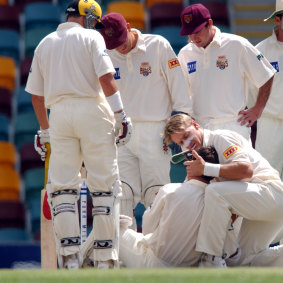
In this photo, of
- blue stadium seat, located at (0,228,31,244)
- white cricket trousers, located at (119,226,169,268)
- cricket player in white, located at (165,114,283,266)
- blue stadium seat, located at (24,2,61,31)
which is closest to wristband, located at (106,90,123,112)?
cricket player in white, located at (165,114,283,266)

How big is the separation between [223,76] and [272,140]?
0.65 m

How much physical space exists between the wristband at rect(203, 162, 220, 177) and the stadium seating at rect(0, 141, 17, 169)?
4478 mm

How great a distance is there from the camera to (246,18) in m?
10.7

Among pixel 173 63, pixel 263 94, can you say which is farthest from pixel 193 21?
pixel 263 94

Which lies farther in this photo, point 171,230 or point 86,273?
point 171,230

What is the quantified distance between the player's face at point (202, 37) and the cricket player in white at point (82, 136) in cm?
92

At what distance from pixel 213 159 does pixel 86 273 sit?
166 centimetres

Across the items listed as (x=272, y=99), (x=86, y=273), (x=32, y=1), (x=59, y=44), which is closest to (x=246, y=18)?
(x=32, y=1)

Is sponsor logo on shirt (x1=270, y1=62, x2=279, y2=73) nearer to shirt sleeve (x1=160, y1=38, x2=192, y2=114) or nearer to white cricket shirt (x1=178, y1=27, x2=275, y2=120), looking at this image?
white cricket shirt (x1=178, y1=27, x2=275, y2=120)

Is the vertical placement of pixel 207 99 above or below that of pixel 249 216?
above

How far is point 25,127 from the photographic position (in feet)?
30.6

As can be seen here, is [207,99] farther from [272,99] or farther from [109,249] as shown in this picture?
[109,249]

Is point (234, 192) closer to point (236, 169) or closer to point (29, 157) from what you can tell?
point (236, 169)

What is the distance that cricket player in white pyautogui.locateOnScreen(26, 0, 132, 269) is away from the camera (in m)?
5.04
